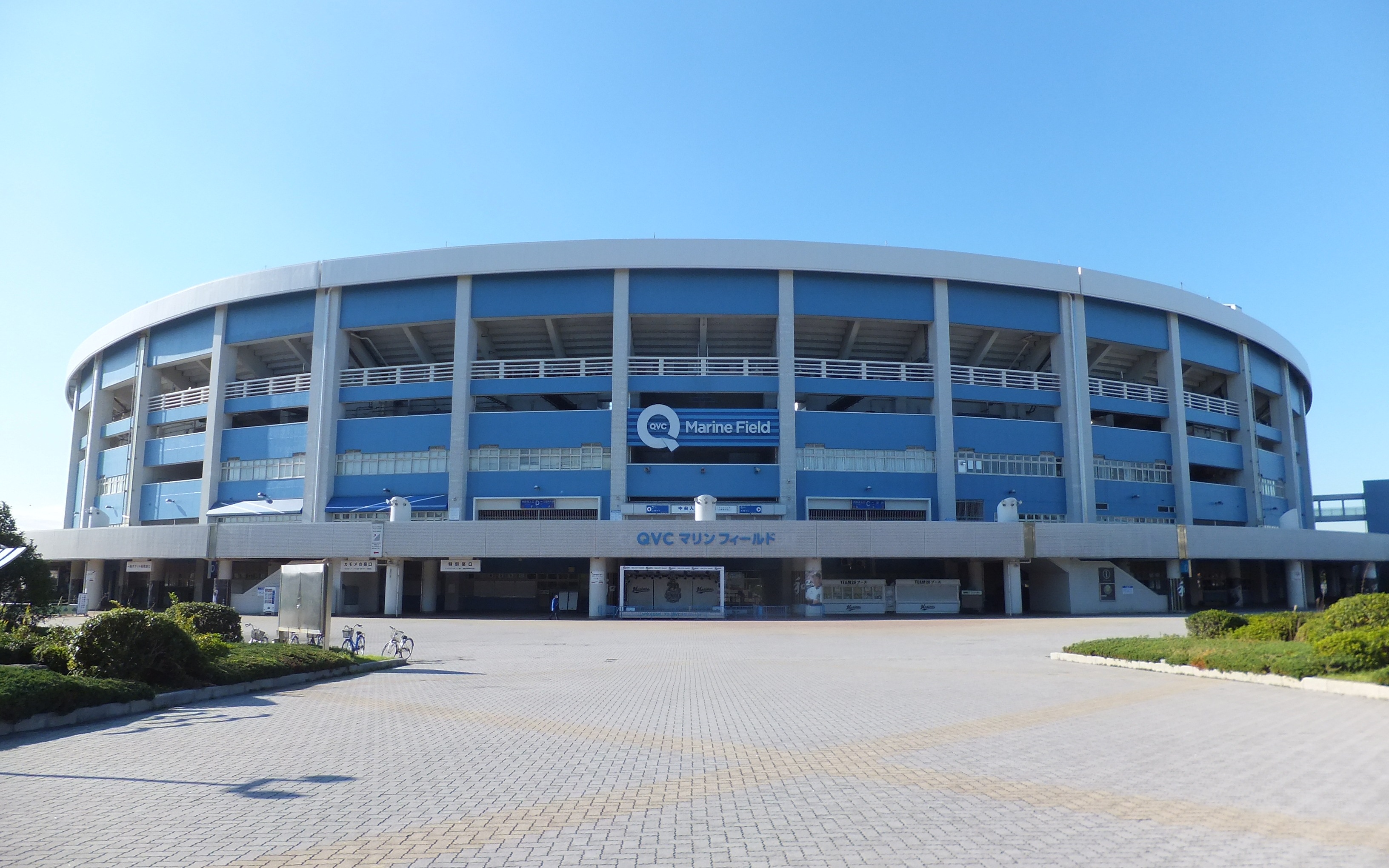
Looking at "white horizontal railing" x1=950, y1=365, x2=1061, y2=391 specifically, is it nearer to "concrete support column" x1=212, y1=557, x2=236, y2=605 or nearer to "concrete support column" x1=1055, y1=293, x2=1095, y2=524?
"concrete support column" x1=1055, y1=293, x2=1095, y2=524

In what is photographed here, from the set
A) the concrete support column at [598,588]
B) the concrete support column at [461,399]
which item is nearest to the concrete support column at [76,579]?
the concrete support column at [461,399]

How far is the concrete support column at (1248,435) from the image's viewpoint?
56938mm

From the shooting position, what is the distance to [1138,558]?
154 feet

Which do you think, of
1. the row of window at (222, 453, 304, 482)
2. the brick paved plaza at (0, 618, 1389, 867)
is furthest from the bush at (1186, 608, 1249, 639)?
the row of window at (222, 453, 304, 482)

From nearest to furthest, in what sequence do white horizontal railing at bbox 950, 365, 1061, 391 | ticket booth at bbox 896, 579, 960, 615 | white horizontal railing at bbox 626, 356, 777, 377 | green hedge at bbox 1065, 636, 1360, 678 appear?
green hedge at bbox 1065, 636, 1360, 678 < ticket booth at bbox 896, 579, 960, 615 < white horizontal railing at bbox 626, 356, 777, 377 < white horizontal railing at bbox 950, 365, 1061, 391

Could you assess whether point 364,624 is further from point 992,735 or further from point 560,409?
point 992,735

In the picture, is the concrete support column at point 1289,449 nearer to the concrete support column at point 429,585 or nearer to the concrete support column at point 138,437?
the concrete support column at point 429,585

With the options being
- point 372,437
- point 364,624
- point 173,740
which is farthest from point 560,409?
point 173,740

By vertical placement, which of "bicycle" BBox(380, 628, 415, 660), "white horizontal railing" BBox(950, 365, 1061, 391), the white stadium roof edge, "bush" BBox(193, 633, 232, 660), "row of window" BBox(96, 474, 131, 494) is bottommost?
"bicycle" BBox(380, 628, 415, 660)

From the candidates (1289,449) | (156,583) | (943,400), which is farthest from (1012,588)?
(156,583)

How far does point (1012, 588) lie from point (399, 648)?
33.0m

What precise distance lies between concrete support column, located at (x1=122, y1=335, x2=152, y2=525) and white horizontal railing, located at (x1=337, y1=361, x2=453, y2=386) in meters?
16.0

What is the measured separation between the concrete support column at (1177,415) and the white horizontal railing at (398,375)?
42.5 metres

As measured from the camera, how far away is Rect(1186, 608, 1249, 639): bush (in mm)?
21359
